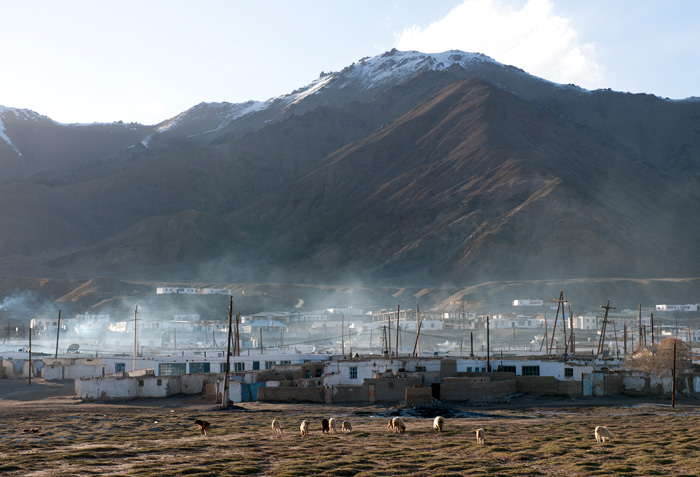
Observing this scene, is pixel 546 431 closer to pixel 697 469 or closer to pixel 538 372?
pixel 697 469

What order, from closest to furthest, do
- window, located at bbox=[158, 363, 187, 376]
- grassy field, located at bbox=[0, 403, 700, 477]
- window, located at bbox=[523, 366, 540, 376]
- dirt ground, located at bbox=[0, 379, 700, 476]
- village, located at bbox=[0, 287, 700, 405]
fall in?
grassy field, located at bbox=[0, 403, 700, 477], dirt ground, located at bbox=[0, 379, 700, 476], village, located at bbox=[0, 287, 700, 405], window, located at bbox=[523, 366, 540, 376], window, located at bbox=[158, 363, 187, 376]

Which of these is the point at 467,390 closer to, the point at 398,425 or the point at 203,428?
the point at 398,425

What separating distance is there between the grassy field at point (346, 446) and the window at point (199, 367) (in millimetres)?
27005

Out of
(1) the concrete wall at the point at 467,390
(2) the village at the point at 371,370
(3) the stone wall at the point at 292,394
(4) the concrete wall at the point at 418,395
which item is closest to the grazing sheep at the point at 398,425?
(4) the concrete wall at the point at 418,395

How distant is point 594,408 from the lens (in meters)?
54.1

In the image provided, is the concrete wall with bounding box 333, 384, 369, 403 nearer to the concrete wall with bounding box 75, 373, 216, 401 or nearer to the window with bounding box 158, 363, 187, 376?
the concrete wall with bounding box 75, 373, 216, 401

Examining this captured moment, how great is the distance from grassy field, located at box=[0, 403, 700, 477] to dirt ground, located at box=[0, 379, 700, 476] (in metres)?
0.05

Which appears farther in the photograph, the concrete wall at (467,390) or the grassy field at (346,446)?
the concrete wall at (467,390)

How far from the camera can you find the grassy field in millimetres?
29141

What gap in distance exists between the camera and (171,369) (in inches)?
3063

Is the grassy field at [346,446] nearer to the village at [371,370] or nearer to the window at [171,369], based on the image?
the village at [371,370]

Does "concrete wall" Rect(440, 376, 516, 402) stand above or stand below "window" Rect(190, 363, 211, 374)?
below

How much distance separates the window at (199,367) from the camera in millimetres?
77438

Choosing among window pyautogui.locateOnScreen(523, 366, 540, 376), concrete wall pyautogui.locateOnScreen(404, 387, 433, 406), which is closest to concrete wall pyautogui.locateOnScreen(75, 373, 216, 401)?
concrete wall pyautogui.locateOnScreen(404, 387, 433, 406)
